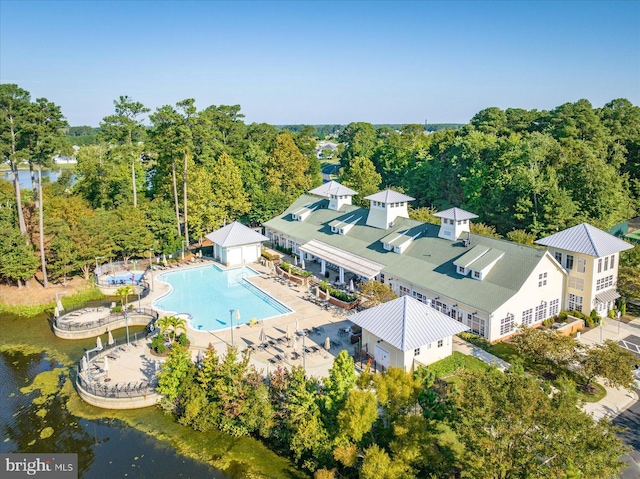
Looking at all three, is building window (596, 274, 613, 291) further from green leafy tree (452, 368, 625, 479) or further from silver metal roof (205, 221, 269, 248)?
silver metal roof (205, 221, 269, 248)

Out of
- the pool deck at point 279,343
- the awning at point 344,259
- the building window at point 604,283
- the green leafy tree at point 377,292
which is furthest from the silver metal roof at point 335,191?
the building window at point 604,283

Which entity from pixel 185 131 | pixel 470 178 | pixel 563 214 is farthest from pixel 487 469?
pixel 470 178

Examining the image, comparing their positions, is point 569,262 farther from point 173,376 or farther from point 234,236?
point 234,236

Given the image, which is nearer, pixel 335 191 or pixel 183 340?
pixel 183 340

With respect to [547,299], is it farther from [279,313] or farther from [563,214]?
[279,313]

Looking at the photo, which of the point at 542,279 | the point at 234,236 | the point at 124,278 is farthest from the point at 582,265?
the point at 124,278

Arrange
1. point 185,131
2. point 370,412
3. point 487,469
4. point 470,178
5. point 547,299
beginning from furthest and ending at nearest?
point 470,178 → point 185,131 → point 547,299 → point 370,412 → point 487,469
